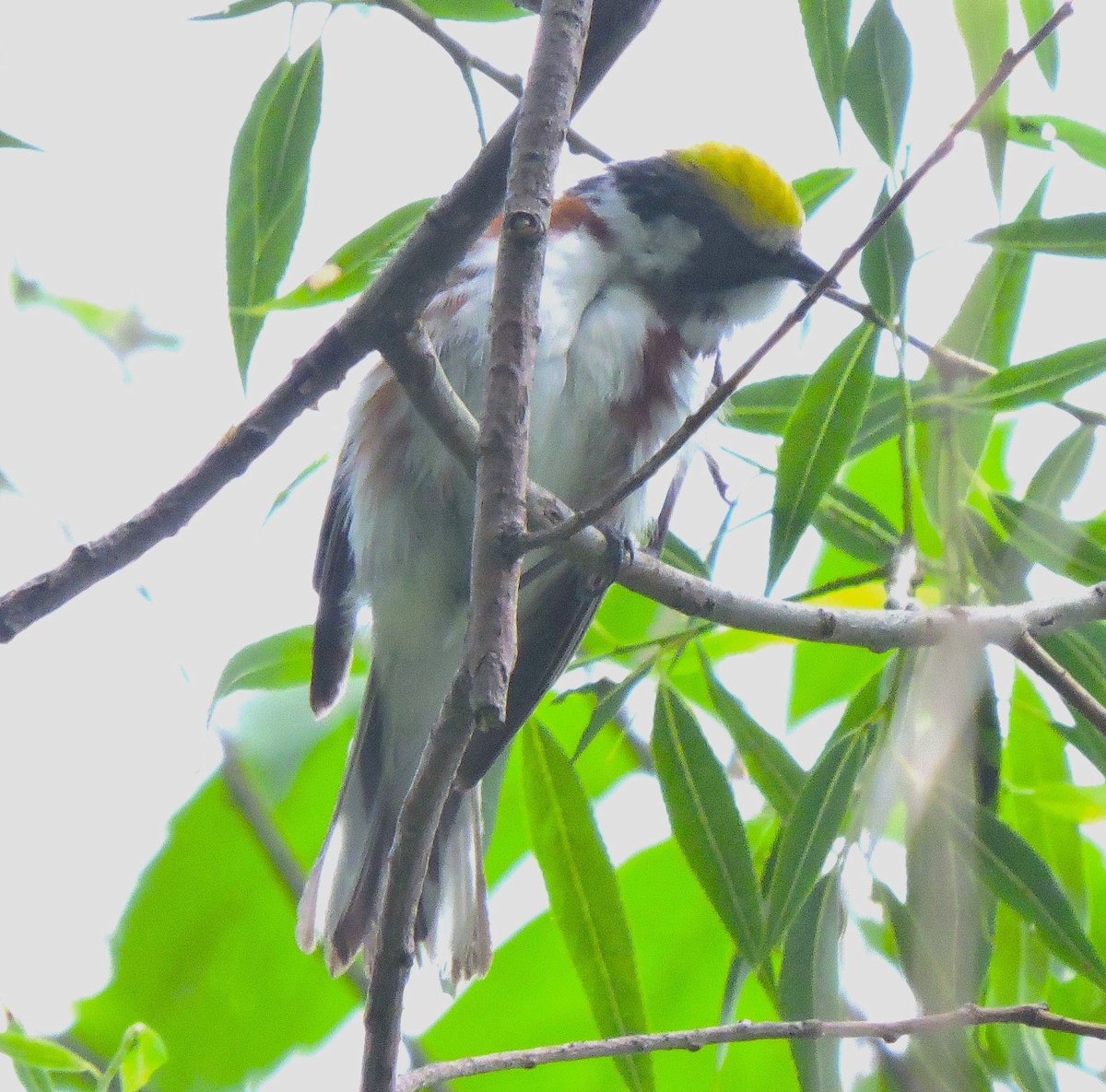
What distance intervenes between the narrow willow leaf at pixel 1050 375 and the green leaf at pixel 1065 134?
334mm

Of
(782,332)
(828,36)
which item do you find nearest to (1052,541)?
(828,36)

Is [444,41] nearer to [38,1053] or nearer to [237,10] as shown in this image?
[237,10]

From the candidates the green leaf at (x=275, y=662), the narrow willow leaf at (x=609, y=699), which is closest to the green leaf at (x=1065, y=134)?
the narrow willow leaf at (x=609, y=699)

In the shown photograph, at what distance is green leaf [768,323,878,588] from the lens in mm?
2234

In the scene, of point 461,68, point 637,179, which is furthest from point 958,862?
point 637,179

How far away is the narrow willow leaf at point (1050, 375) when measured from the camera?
2.24 metres

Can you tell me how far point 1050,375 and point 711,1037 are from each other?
1192mm

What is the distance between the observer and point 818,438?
2252mm

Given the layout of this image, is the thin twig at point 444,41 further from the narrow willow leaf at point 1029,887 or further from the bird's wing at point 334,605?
the narrow willow leaf at point 1029,887

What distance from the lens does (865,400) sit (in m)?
2.27

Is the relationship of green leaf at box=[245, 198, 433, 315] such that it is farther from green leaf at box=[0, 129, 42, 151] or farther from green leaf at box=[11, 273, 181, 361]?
green leaf at box=[11, 273, 181, 361]

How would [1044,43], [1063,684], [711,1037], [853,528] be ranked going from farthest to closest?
1. [853,528]
2. [1044,43]
3. [1063,684]
4. [711,1037]

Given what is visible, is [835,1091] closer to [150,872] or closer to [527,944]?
[527,944]

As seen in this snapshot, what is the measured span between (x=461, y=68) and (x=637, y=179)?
1.18m
